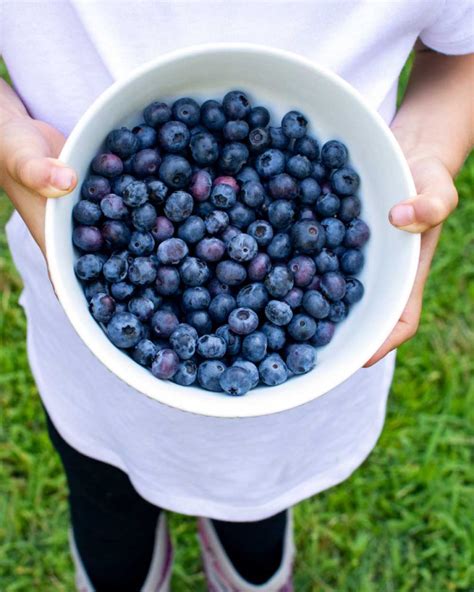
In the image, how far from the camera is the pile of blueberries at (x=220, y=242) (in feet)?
2.37

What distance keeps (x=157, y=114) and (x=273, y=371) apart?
0.91ft

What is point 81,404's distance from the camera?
104 centimetres

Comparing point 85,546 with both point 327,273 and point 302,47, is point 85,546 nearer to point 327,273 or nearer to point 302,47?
point 327,273

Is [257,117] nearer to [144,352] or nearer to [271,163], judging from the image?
[271,163]

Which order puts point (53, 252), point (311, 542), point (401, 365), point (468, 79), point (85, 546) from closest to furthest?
point (53, 252)
point (468, 79)
point (85, 546)
point (311, 542)
point (401, 365)

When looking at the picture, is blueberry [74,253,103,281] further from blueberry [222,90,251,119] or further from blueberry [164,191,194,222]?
blueberry [222,90,251,119]

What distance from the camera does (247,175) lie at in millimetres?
772

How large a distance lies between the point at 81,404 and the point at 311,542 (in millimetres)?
742

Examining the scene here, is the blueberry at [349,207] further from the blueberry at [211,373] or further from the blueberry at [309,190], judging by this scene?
the blueberry at [211,373]

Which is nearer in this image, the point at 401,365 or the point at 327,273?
the point at 327,273

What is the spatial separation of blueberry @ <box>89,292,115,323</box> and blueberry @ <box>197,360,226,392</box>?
0.10m

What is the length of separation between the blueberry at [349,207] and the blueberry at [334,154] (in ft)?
0.12

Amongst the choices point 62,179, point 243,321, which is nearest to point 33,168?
point 62,179

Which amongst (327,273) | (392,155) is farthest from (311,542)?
(392,155)
